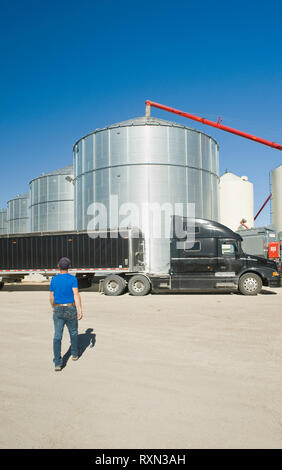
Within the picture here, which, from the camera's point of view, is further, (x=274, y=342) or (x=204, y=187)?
(x=204, y=187)

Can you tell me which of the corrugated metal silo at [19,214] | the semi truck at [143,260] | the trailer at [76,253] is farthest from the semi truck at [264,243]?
the corrugated metal silo at [19,214]

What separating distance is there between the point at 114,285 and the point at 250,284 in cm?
636

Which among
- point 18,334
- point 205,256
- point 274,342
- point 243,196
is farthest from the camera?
point 243,196

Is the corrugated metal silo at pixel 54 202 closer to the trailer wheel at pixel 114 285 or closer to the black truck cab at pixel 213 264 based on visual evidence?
the trailer wheel at pixel 114 285

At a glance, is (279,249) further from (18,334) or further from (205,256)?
(18,334)

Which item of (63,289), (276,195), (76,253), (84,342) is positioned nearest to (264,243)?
(76,253)

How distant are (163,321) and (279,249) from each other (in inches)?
588

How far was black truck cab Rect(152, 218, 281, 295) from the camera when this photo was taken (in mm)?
14367

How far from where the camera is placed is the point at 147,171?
23609 millimetres

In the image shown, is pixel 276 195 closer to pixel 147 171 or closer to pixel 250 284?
pixel 147 171

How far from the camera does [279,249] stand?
2088 centimetres

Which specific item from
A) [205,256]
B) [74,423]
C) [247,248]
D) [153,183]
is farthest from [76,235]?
[74,423]

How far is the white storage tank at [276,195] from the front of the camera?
3356cm

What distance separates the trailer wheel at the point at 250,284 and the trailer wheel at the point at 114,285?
5.50m
